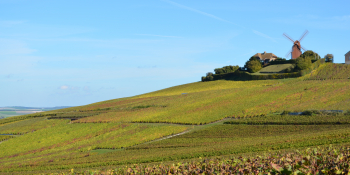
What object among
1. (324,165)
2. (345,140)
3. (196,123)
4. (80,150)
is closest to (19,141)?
(80,150)

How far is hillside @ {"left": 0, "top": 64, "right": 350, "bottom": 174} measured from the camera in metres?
37.2

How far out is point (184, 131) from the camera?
56281mm

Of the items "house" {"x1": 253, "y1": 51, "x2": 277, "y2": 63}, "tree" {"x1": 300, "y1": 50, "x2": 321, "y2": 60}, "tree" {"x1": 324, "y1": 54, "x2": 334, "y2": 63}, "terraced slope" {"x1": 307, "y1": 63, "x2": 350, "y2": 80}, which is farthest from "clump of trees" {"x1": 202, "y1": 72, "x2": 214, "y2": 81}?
"tree" {"x1": 324, "y1": 54, "x2": 334, "y2": 63}

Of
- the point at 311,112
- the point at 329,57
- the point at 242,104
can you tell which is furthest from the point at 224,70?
the point at 311,112

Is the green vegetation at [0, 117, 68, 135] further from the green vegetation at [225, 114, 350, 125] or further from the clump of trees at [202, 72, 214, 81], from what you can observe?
the clump of trees at [202, 72, 214, 81]

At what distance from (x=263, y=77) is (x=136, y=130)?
59661 millimetres

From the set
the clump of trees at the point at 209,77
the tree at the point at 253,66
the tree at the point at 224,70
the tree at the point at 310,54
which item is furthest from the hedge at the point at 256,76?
the tree at the point at 310,54

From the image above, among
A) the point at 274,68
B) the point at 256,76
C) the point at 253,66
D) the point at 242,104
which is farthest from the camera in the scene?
the point at 253,66

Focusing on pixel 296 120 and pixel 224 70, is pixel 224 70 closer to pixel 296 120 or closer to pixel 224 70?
pixel 224 70

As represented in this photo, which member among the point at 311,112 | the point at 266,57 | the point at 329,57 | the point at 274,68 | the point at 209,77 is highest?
the point at 266,57

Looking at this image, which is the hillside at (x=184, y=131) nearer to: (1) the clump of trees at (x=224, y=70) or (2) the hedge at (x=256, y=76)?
(2) the hedge at (x=256, y=76)

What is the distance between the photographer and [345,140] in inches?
1180

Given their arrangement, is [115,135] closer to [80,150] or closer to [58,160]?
[80,150]

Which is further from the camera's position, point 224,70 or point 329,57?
point 224,70
